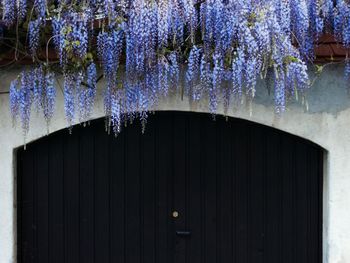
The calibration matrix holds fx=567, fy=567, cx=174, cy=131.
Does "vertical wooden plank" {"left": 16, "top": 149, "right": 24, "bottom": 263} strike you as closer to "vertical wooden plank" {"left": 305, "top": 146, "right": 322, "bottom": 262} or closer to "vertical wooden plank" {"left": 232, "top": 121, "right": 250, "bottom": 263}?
"vertical wooden plank" {"left": 232, "top": 121, "right": 250, "bottom": 263}

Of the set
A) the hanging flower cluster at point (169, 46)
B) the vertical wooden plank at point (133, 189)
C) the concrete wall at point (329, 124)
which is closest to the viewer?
the hanging flower cluster at point (169, 46)

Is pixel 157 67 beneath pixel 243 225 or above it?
above

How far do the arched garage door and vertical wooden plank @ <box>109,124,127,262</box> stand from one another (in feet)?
0.03

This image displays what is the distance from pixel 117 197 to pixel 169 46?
1.75 metres

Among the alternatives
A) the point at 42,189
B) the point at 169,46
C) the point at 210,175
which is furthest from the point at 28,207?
the point at 169,46

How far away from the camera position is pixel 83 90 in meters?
5.02

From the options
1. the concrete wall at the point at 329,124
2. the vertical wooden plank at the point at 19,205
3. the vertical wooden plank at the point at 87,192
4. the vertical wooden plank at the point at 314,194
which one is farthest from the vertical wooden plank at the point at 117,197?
the vertical wooden plank at the point at 314,194

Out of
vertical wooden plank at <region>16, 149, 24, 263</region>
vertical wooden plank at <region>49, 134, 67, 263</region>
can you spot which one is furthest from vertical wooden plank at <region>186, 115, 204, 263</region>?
vertical wooden plank at <region>16, 149, 24, 263</region>

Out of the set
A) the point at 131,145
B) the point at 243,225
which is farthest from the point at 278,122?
the point at 131,145

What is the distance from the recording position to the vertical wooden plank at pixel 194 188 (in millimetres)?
5648

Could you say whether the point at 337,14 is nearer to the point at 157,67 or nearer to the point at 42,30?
the point at 157,67

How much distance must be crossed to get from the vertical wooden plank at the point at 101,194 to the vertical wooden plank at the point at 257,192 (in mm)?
1450

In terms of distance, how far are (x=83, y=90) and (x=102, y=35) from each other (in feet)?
1.91

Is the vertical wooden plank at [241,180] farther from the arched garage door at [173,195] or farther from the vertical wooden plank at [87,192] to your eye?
the vertical wooden plank at [87,192]
